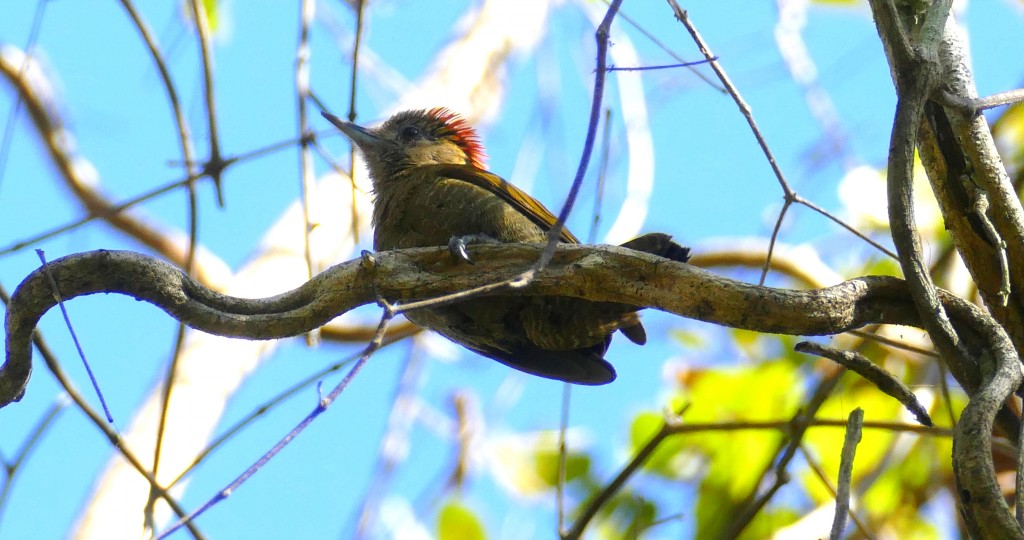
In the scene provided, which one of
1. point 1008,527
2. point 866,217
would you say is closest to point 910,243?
point 1008,527

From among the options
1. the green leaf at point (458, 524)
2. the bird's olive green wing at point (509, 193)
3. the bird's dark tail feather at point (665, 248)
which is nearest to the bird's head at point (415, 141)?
the bird's olive green wing at point (509, 193)

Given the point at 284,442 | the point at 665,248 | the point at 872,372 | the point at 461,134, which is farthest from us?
the point at 461,134

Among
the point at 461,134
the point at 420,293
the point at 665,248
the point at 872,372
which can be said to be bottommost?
the point at 872,372

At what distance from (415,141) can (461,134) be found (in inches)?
13.1

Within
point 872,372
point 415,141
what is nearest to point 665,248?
point 872,372

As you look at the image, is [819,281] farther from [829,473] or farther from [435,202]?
[435,202]

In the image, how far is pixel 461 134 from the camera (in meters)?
5.39

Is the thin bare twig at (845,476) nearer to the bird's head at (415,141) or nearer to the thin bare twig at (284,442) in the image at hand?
the thin bare twig at (284,442)

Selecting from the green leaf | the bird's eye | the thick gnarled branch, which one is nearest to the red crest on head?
the bird's eye

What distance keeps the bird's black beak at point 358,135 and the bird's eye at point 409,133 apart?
0.51 feet

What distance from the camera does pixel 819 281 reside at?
19.2ft

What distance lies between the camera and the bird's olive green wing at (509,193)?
399 cm

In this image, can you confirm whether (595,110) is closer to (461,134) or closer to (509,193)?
(509,193)

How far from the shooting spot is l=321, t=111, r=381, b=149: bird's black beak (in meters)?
5.00
